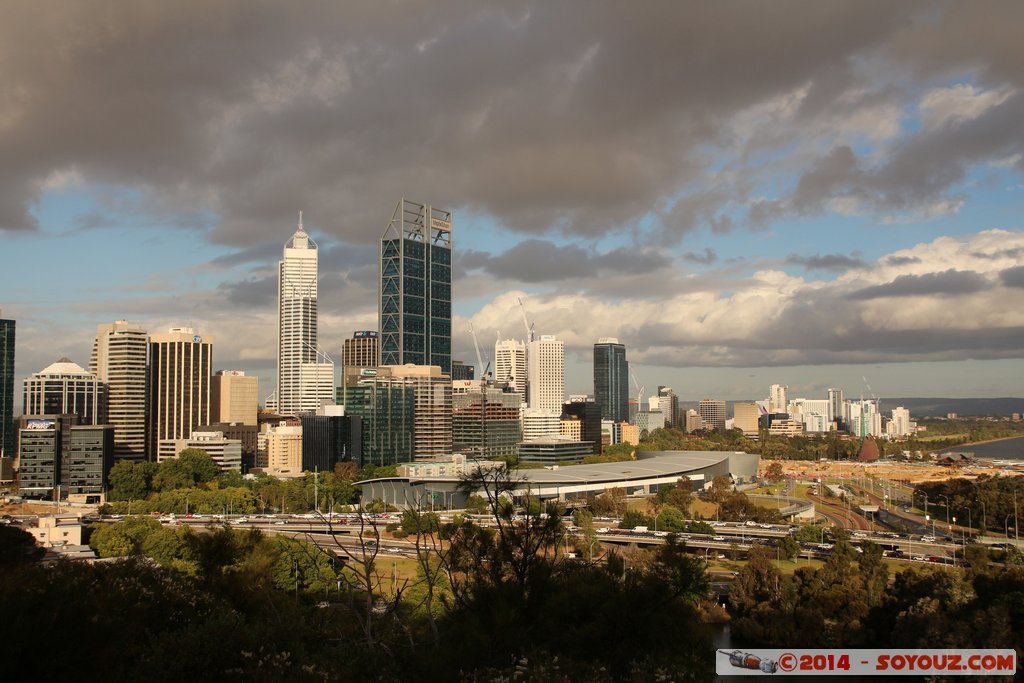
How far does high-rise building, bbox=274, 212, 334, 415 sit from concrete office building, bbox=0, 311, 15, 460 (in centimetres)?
6921

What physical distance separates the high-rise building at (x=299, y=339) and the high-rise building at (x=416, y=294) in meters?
39.7

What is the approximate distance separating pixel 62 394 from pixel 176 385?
38.7ft

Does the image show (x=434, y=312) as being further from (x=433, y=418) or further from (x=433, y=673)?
(x=433, y=673)

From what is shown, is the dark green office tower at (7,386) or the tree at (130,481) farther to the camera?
the dark green office tower at (7,386)

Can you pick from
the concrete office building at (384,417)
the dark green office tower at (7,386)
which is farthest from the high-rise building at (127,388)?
the concrete office building at (384,417)

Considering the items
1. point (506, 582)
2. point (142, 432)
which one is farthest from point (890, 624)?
point (142, 432)

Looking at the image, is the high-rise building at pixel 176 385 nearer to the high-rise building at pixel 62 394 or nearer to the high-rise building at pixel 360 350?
the high-rise building at pixel 62 394

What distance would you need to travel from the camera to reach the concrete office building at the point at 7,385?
304 feet

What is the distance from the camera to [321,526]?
5269 cm

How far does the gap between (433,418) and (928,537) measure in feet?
197

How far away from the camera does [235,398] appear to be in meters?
125

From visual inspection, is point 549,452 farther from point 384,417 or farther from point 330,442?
point 330,442

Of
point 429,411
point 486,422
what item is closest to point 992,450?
point 486,422

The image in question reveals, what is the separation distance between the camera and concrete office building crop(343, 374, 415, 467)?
292ft
